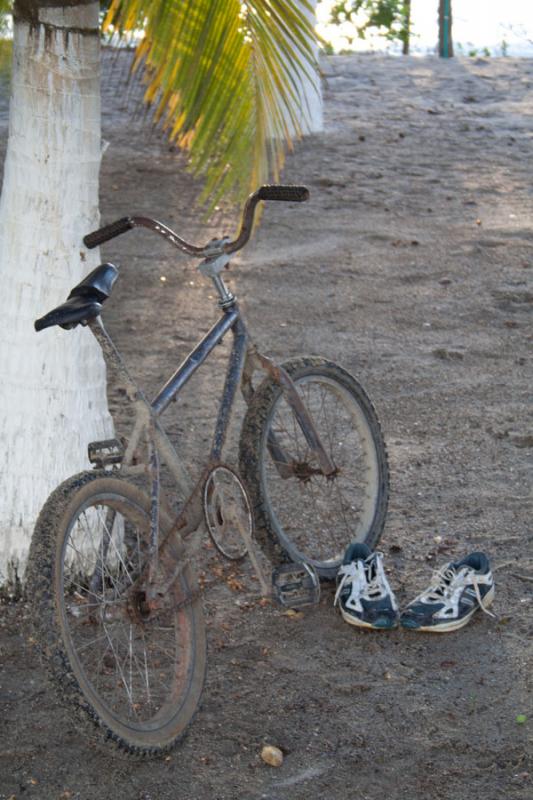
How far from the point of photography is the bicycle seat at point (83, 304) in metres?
3.29

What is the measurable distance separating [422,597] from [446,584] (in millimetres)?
100

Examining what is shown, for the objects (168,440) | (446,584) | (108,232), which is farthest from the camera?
(446,584)

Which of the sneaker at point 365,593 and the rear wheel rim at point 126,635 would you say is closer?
the rear wheel rim at point 126,635

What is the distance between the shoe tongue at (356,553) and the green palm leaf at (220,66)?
1408mm

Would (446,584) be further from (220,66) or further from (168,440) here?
(220,66)

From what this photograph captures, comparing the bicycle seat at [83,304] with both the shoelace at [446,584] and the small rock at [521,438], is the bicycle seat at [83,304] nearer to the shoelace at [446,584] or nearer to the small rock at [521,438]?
the shoelace at [446,584]

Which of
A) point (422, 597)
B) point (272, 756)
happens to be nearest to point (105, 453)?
point (272, 756)

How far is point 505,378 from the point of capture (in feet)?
21.7

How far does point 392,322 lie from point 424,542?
2909 millimetres

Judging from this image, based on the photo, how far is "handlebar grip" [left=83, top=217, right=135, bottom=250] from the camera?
12.1 feet

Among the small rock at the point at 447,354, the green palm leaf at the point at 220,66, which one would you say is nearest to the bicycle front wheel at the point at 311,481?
the green palm leaf at the point at 220,66

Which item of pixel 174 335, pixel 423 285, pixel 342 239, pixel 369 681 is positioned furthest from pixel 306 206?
pixel 369 681

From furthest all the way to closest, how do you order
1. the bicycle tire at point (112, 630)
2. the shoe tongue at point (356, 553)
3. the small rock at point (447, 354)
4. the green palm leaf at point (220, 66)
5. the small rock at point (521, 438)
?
the small rock at point (447, 354), the small rock at point (521, 438), the shoe tongue at point (356, 553), the green palm leaf at point (220, 66), the bicycle tire at point (112, 630)

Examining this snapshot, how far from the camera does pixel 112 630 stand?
12.0ft
